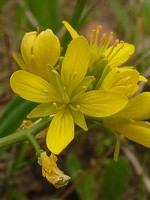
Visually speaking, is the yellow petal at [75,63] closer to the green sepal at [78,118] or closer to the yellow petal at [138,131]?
the green sepal at [78,118]

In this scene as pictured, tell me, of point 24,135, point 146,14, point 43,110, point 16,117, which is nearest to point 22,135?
point 24,135

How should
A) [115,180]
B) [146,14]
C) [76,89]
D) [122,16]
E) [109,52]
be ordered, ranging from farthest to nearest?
[122,16] → [146,14] → [115,180] → [109,52] → [76,89]

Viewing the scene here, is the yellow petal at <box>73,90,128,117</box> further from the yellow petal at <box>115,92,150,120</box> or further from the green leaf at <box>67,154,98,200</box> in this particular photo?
the green leaf at <box>67,154,98,200</box>

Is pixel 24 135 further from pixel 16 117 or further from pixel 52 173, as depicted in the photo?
pixel 16 117

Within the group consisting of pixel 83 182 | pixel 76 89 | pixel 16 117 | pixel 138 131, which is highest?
pixel 76 89

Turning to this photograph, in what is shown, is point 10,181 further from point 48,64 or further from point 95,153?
point 48,64

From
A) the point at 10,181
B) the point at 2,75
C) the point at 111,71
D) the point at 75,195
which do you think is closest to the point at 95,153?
the point at 75,195

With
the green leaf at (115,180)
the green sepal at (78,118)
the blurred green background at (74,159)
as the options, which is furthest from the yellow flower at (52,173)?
the green leaf at (115,180)
